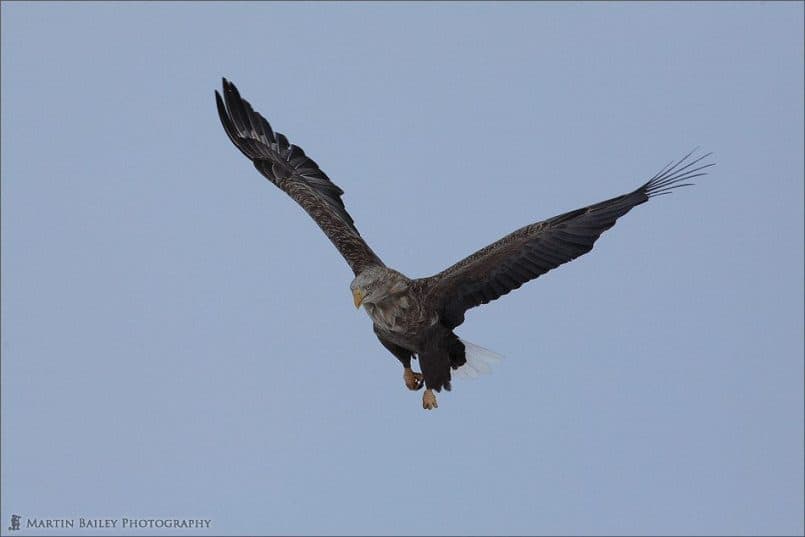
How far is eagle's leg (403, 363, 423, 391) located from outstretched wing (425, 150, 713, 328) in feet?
2.04

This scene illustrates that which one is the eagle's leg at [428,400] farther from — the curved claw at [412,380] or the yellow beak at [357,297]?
the yellow beak at [357,297]

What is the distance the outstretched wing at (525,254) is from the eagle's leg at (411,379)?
2.04 ft

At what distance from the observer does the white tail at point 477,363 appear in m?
12.1

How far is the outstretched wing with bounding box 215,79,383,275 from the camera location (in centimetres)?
1229

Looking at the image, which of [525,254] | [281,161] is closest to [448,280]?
[525,254]

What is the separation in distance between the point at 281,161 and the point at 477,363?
2.75 metres

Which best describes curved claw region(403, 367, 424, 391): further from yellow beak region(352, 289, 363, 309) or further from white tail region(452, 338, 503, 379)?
yellow beak region(352, 289, 363, 309)

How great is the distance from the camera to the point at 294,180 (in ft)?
42.2

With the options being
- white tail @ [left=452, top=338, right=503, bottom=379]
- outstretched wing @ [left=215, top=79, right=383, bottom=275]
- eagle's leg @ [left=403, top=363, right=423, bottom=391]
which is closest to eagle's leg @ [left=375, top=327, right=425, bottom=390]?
eagle's leg @ [left=403, top=363, right=423, bottom=391]

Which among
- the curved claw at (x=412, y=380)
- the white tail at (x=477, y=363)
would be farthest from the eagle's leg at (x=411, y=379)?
the white tail at (x=477, y=363)

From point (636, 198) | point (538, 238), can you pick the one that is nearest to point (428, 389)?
point (538, 238)

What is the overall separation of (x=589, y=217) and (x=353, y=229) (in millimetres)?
2451

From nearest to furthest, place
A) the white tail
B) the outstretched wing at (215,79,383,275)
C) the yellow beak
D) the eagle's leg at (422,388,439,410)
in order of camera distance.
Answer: the yellow beak → the eagle's leg at (422,388,439,410) → the white tail → the outstretched wing at (215,79,383,275)

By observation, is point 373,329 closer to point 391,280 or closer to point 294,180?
point 391,280
